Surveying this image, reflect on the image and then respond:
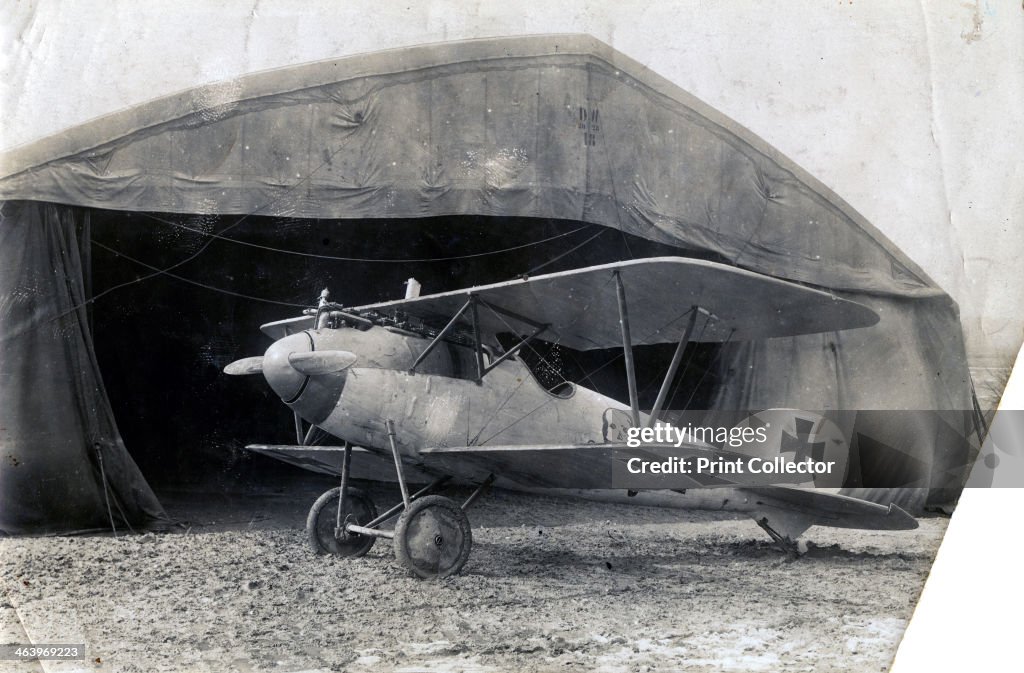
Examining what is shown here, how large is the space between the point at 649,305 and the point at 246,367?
157 centimetres

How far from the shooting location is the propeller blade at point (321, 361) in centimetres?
281

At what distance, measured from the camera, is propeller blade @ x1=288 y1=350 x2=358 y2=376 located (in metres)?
2.81

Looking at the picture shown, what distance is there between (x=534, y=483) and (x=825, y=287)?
4.69 ft

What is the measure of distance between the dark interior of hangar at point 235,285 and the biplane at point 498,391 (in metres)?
0.10

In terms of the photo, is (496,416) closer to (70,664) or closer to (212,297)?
(212,297)

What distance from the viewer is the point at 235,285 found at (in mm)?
2984

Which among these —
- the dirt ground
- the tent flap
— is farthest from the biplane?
the tent flap

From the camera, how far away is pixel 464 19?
2963mm

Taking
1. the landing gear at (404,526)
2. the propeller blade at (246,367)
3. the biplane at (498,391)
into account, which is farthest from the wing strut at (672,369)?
the propeller blade at (246,367)

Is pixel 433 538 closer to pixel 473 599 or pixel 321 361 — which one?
pixel 473 599

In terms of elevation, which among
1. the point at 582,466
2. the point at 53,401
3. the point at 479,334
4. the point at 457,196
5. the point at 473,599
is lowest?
the point at 473,599

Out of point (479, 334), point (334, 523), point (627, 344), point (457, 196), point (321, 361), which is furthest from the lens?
point (334, 523)

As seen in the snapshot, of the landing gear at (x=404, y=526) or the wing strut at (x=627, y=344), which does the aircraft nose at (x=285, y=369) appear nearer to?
the landing gear at (x=404, y=526)

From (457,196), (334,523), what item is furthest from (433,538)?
(457,196)
